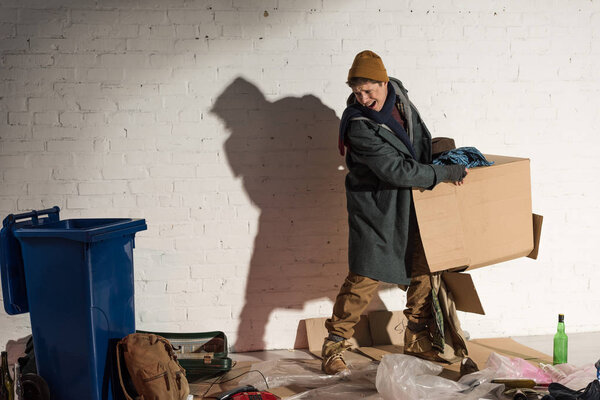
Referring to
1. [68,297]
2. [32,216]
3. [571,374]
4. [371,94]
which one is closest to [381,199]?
[371,94]

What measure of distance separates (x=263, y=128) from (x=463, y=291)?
1520 mm

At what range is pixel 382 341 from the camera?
4285 millimetres

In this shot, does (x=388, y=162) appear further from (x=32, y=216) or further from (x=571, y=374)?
(x=32, y=216)

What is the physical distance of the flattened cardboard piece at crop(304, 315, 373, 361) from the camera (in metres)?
4.23

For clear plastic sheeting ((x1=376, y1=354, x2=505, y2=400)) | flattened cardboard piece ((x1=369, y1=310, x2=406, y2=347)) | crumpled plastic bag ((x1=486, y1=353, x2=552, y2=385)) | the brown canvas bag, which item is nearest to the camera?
the brown canvas bag

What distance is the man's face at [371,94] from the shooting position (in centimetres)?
355

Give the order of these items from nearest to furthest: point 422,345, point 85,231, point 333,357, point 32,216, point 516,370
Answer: point 85,231 → point 32,216 → point 516,370 → point 333,357 → point 422,345

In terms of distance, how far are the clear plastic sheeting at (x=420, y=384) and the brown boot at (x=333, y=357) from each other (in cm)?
43

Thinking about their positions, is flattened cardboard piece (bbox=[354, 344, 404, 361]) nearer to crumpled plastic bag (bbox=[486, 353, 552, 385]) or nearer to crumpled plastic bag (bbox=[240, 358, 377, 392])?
crumpled plastic bag (bbox=[240, 358, 377, 392])

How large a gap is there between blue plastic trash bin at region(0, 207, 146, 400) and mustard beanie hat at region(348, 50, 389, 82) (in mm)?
1434

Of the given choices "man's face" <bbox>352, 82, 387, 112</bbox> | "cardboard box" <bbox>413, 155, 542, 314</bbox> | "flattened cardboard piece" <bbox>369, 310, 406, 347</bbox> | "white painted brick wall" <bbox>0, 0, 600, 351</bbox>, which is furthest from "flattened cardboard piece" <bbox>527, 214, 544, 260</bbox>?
"man's face" <bbox>352, 82, 387, 112</bbox>

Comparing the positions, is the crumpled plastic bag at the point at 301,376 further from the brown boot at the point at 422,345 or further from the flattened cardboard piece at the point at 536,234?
the flattened cardboard piece at the point at 536,234

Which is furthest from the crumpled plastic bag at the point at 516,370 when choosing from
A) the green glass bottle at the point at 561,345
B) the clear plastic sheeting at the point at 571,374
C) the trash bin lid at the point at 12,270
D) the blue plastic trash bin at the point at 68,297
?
the trash bin lid at the point at 12,270

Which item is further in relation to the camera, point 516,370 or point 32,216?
point 516,370
